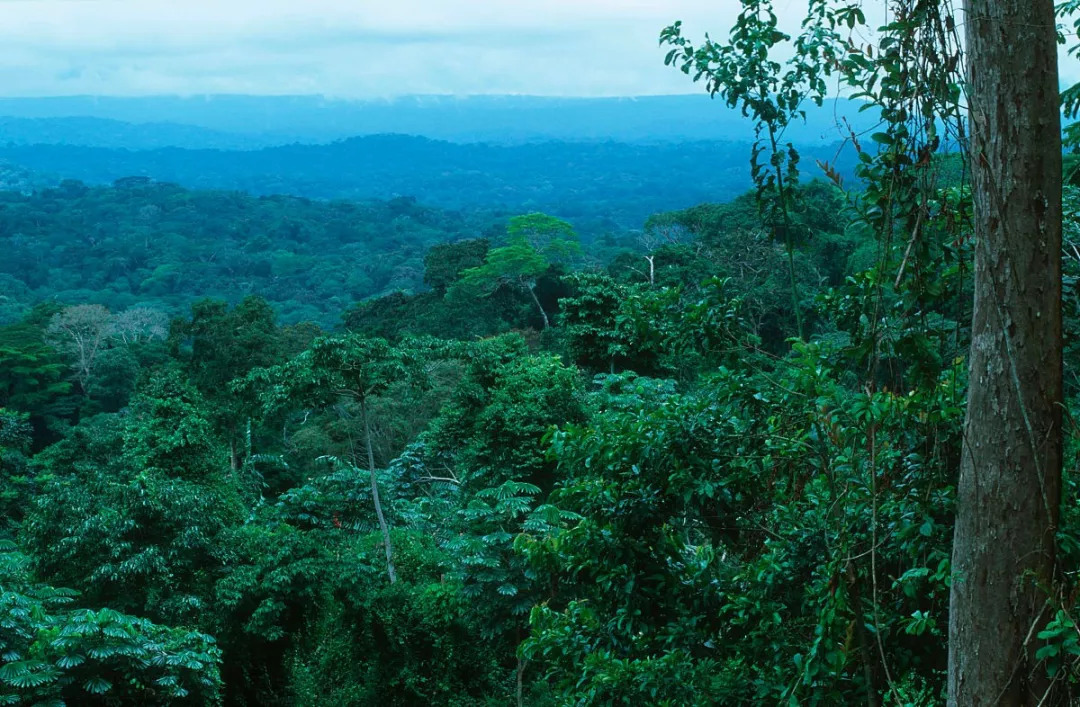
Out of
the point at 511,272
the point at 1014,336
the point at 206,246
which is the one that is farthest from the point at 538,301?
the point at 206,246

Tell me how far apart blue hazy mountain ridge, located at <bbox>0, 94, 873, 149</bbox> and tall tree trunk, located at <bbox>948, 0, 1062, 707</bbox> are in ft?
414

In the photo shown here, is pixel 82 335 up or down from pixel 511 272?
down

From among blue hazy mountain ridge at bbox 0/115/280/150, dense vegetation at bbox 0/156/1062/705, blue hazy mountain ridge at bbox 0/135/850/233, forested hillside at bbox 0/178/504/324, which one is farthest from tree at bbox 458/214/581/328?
blue hazy mountain ridge at bbox 0/115/280/150

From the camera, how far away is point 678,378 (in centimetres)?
1145

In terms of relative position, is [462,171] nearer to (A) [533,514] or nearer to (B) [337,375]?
(B) [337,375]

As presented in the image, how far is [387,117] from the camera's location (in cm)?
18038

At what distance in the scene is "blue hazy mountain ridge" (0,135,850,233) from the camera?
7750 centimetres

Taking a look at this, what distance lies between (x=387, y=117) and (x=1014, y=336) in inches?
7363

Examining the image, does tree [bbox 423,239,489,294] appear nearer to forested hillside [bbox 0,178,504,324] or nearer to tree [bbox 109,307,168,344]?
tree [bbox 109,307,168,344]

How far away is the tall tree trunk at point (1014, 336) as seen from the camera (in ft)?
5.55

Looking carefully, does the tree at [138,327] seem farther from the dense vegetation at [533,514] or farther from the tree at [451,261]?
the dense vegetation at [533,514]

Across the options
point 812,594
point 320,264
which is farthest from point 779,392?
point 320,264

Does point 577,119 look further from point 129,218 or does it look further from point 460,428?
point 460,428

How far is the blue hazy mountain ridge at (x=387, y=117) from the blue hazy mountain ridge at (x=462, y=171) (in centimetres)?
2024
